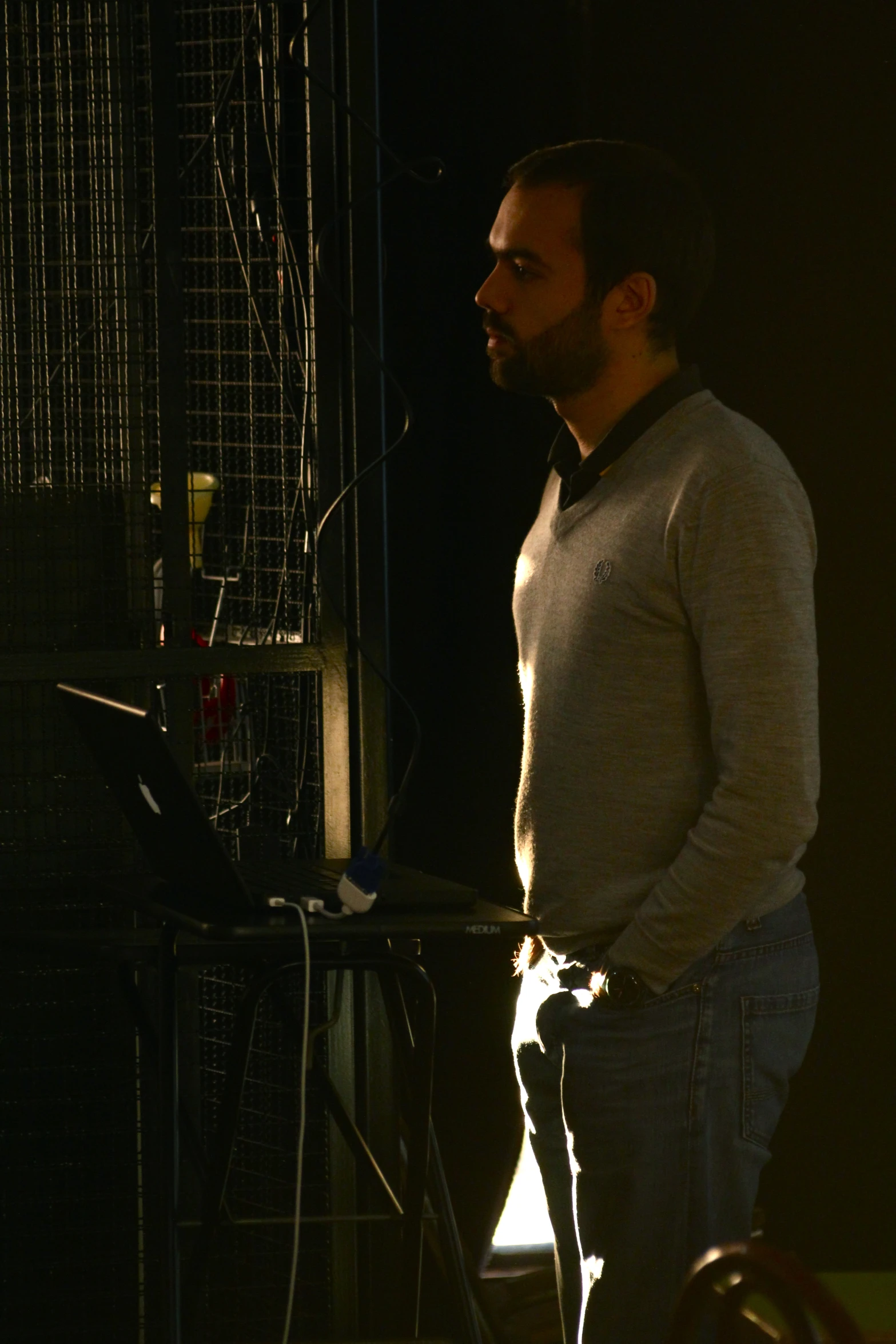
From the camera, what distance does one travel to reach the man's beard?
6.15ft

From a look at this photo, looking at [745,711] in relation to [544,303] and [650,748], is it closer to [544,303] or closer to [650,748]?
[650,748]

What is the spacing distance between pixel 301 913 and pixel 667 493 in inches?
23.4

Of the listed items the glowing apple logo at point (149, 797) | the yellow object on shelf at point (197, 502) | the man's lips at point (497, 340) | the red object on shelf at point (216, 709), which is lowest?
the red object on shelf at point (216, 709)

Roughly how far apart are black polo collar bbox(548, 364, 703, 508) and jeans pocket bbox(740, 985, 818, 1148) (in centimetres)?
62

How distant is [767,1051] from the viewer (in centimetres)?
173

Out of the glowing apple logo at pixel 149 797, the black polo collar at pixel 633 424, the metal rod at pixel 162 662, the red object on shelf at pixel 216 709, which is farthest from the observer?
the red object on shelf at pixel 216 709

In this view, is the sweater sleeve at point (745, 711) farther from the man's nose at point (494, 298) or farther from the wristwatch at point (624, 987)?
the man's nose at point (494, 298)

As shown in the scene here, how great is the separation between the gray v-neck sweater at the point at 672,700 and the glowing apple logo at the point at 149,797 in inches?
17.2

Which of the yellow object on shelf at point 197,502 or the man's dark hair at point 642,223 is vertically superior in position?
the man's dark hair at point 642,223

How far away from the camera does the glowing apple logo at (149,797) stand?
1720mm

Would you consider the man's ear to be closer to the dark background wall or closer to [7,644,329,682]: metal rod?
[7,644,329,682]: metal rod

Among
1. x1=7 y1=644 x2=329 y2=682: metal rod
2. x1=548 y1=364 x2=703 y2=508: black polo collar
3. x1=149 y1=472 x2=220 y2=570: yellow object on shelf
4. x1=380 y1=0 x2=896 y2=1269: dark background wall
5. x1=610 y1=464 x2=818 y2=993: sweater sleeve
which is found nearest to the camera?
x1=610 y1=464 x2=818 y2=993: sweater sleeve

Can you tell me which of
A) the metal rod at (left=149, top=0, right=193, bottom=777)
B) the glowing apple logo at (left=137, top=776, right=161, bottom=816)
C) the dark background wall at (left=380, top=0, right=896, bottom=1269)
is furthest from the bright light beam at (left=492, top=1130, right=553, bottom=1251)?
the glowing apple logo at (left=137, top=776, right=161, bottom=816)

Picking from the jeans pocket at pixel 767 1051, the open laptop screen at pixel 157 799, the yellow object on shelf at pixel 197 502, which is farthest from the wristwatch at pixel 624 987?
the yellow object on shelf at pixel 197 502
